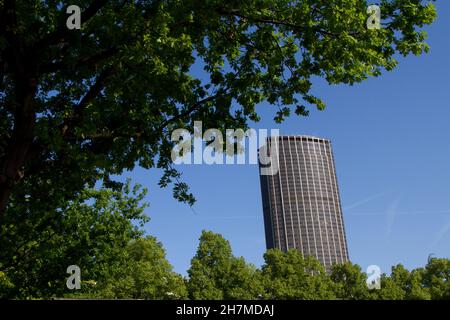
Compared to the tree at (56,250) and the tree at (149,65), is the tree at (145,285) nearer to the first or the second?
the tree at (56,250)

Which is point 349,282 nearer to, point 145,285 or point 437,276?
point 437,276

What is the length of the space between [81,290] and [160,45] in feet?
56.2

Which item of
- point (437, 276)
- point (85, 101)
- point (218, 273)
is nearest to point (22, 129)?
point (85, 101)

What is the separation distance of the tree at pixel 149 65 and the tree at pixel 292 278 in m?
56.6

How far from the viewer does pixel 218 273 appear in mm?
61125

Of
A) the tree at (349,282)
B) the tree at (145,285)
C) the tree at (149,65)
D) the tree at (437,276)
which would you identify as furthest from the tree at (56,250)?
the tree at (437,276)

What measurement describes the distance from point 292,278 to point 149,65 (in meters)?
62.8

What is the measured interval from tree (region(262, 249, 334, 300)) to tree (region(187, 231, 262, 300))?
393 cm

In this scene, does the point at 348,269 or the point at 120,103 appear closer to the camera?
the point at 120,103

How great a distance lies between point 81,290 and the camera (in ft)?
75.7

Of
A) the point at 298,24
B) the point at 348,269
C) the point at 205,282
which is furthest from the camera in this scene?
the point at 348,269

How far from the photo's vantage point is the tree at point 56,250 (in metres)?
21.3
